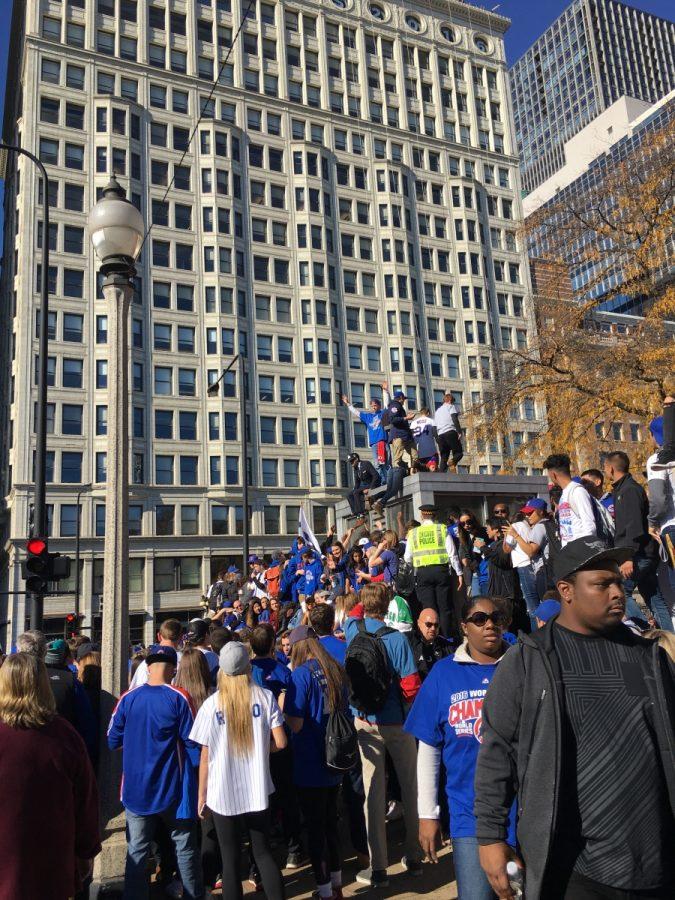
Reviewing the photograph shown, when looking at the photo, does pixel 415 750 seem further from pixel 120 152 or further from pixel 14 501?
pixel 120 152

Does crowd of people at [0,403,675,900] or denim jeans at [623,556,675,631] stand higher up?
denim jeans at [623,556,675,631]

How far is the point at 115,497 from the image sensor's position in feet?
22.9

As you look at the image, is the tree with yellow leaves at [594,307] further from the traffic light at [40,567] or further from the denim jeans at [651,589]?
the traffic light at [40,567]

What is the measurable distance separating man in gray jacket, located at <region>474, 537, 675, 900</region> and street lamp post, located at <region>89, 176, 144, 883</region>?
443 centimetres

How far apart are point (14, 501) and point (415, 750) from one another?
49.5 metres

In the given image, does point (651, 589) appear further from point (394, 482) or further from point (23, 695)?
point (394, 482)

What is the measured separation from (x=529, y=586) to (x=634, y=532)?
2.26m

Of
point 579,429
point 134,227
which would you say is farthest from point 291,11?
point 134,227

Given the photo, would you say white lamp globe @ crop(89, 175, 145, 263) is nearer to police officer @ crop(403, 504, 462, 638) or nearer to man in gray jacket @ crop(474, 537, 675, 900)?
police officer @ crop(403, 504, 462, 638)

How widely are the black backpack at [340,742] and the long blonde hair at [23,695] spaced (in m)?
2.40

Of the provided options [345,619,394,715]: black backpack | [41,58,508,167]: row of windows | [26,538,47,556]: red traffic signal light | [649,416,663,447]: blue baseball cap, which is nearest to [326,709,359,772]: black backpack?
[345,619,394,715]: black backpack

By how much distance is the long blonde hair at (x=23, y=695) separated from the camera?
148 inches

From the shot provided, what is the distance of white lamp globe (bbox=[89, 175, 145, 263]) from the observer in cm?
720

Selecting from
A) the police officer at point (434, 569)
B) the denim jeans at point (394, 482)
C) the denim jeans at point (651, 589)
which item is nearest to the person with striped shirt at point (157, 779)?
the denim jeans at point (651, 589)
